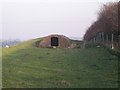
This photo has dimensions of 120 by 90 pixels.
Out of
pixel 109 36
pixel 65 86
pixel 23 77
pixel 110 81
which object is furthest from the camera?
pixel 109 36

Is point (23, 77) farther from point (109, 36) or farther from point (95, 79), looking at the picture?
point (109, 36)

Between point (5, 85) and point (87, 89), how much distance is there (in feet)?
8.01

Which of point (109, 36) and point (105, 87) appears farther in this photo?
point (109, 36)

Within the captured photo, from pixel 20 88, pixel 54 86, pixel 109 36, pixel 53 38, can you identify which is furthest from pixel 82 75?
pixel 53 38

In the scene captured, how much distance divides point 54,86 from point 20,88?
0.97 metres

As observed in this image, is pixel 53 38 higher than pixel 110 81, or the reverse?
pixel 53 38

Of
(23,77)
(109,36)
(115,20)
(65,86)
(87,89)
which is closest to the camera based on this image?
(87,89)

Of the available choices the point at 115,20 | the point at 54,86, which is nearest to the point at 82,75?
the point at 54,86

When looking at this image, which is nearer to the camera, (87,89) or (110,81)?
(87,89)

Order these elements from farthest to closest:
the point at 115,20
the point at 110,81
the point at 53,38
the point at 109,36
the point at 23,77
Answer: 1. the point at 53,38
2. the point at 109,36
3. the point at 115,20
4. the point at 23,77
5. the point at 110,81

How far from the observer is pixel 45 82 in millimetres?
6887

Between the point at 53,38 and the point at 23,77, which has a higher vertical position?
the point at 53,38

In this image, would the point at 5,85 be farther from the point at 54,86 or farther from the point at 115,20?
the point at 115,20

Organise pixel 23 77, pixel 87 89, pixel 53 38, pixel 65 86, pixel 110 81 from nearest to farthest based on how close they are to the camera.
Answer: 1. pixel 87 89
2. pixel 65 86
3. pixel 110 81
4. pixel 23 77
5. pixel 53 38
